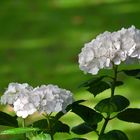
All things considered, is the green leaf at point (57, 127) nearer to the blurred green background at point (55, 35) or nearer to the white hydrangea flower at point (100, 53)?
the white hydrangea flower at point (100, 53)

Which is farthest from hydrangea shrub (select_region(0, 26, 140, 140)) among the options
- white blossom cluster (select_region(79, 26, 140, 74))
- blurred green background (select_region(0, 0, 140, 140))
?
blurred green background (select_region(0, 0, 140, 140))

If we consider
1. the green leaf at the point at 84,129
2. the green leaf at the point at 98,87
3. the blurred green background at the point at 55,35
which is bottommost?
the green leaf at the point at 84,129

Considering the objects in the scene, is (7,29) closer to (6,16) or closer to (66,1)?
(6,16)

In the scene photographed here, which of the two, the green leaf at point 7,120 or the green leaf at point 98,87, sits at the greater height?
the green leaf at point 98,87

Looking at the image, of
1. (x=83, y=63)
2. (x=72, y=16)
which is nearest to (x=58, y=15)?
(x=72, y=16)

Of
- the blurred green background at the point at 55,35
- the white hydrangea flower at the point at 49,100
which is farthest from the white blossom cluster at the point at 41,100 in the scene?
the blurred green background at the point at 55,35

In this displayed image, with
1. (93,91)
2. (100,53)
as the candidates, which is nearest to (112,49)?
(100,53)

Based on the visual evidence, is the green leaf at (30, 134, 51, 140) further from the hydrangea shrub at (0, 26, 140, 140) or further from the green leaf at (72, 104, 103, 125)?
the green leaf at (72, 104, 103, 125)
